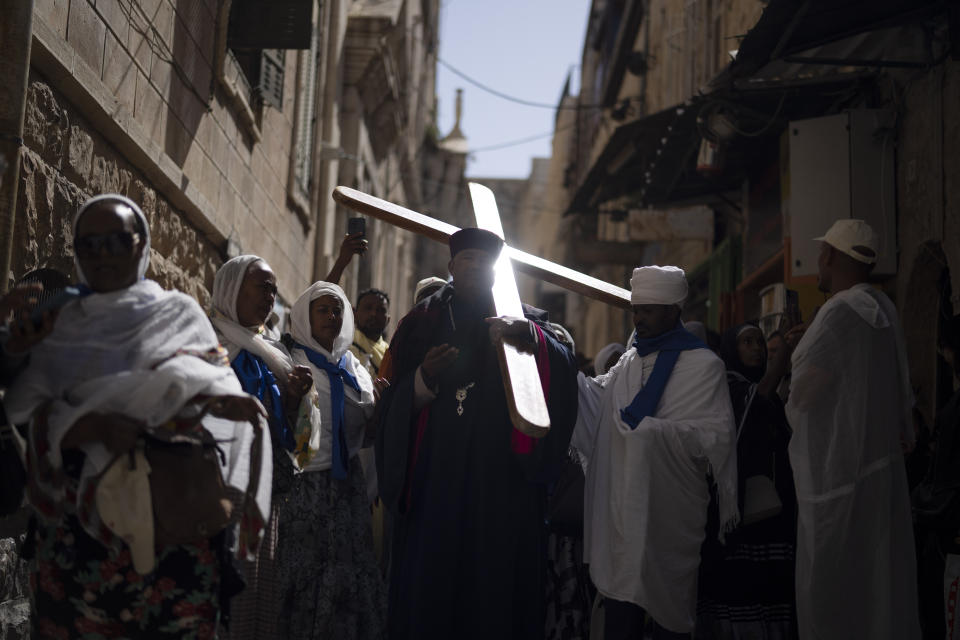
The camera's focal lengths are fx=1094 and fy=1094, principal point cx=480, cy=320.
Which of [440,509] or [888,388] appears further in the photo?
[888,388]

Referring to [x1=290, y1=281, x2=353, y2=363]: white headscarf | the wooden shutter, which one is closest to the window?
the wooden shutter

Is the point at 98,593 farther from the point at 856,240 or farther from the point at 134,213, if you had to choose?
the point at 856,240

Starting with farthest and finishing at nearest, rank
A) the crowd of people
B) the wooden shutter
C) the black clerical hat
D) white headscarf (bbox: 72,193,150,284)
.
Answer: the wooden shutter → the black clerical hat → the crowd of people → white headscarf (bbox: 72,193,150,284)

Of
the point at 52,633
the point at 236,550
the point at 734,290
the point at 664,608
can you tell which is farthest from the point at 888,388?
the point at 734,290

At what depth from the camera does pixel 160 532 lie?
114 inches

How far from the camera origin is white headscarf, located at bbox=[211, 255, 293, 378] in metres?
4.15

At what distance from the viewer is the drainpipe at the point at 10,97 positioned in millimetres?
4059

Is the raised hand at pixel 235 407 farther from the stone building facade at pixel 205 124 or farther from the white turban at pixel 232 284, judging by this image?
the stone building facade at pixel 205 124

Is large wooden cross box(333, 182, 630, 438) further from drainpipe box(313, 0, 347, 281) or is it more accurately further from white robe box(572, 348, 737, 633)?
drainpipe box(313, 0, 347, 281)

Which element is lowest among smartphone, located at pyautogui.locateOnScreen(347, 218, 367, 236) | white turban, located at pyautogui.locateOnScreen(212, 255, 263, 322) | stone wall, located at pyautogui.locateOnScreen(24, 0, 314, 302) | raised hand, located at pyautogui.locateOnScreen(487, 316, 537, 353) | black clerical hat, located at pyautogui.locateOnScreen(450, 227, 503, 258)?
raised hand, located at pyautogui.locateOnScreen(487, 316, 537, 353)

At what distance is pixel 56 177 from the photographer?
188 inches

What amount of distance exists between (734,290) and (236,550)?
9189mm

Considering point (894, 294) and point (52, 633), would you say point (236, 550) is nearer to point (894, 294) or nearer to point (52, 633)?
point (52, 633)

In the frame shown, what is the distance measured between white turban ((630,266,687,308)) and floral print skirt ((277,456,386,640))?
150 cm
